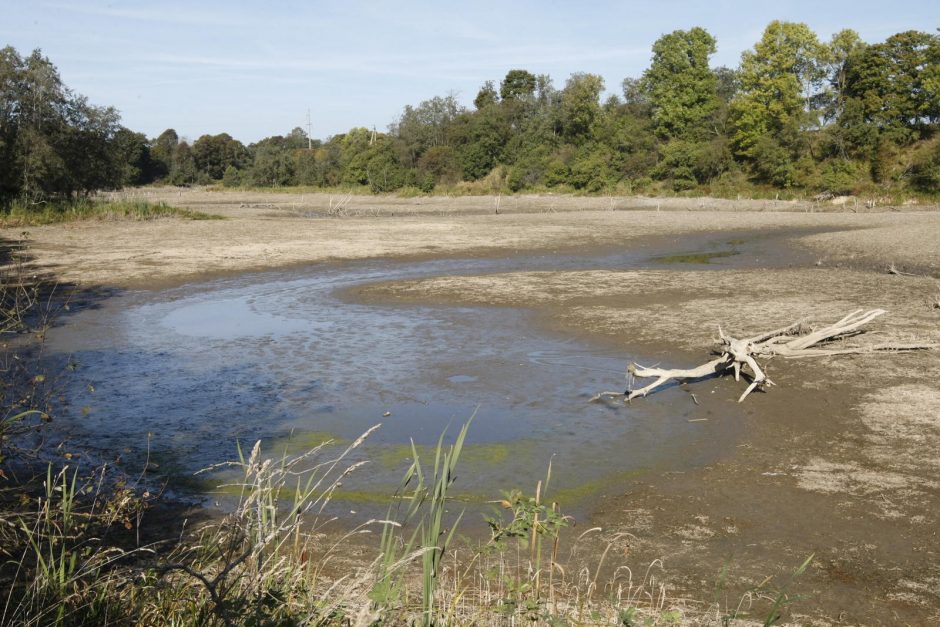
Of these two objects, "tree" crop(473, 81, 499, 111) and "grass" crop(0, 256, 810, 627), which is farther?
"tree" crop(473, 81, 499, 111)

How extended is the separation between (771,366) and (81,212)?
30503mm

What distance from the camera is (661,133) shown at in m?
65.2

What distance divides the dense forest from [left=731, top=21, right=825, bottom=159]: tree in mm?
99

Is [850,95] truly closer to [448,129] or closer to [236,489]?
[448,129]

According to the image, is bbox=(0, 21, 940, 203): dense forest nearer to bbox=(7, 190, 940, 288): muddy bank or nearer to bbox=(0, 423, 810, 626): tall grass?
bbox=(7, 190, 940, 288): muddy bank

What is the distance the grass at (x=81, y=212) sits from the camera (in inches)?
1217

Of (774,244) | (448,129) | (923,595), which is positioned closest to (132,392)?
(923,595)

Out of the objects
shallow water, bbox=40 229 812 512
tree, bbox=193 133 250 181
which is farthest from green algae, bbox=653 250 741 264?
tree, bbox=193 133 250 181

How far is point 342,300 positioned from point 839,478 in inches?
515

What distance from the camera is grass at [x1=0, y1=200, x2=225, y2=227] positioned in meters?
30.9

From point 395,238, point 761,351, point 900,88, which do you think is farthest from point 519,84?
point 761,351

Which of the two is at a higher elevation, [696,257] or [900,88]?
[900,88]

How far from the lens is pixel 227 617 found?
3.32m

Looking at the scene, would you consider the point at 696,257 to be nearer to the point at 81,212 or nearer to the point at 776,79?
the point at 81,212
